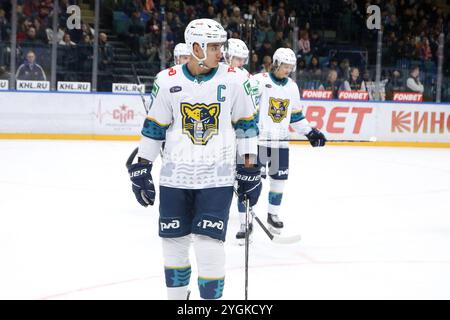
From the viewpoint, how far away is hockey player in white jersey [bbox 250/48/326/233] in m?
5.93

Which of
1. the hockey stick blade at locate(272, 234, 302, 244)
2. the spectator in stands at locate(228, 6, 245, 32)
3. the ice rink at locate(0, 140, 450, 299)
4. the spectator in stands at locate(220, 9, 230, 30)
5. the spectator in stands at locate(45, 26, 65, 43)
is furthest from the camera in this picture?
the spectator in stands at locate(220, 9, 230, 30)

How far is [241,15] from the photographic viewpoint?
1555cm

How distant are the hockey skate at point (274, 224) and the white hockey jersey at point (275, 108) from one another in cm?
58

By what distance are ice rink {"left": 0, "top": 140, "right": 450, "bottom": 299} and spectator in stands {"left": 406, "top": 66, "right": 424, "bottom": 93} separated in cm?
412

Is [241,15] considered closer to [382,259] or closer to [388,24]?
[388,24]

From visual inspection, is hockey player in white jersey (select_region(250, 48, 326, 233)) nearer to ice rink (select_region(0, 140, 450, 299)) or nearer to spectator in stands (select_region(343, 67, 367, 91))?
ice rink (select_region(0, 140, 450, 299))

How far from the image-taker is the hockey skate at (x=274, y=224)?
237 inches

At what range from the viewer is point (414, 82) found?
14.1 metres

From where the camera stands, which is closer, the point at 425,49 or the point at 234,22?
the point at 234,22

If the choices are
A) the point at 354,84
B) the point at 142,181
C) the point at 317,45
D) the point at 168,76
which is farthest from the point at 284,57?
the point at 317,45

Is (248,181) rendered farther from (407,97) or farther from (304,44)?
(304,44)

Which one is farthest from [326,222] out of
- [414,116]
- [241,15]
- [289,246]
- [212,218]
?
[241,15]

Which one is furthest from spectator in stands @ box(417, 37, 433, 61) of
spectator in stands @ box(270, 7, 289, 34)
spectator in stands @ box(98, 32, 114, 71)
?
spectator in stands @ box(98, 32, 114, 71)

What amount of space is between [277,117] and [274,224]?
33.3 inches
